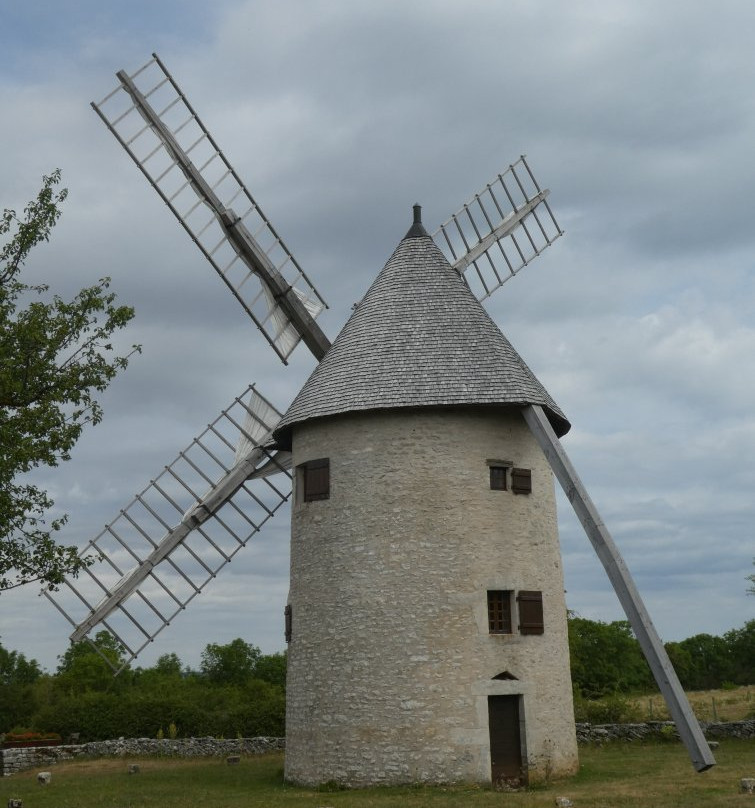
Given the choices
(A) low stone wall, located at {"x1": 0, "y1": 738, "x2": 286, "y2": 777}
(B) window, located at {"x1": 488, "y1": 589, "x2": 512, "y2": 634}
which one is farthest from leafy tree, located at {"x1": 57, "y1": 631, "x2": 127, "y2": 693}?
(B) window, located at {"x1": 488, "y1": 589, "x2": 512, "y2": 634}

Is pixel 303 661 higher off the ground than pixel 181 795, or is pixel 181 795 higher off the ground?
pixel 303 661

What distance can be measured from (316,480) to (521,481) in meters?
3.93

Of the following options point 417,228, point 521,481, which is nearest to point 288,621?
point 521,481

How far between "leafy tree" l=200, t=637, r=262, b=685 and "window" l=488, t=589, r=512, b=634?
32623 mm

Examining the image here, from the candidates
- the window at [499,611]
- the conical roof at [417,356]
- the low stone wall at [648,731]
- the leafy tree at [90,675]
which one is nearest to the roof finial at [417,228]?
the conical roof at [417,356]

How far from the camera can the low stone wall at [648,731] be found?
26156 mm

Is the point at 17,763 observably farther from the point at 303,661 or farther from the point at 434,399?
the point at 434,399

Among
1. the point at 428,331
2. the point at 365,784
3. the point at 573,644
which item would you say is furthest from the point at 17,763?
the point at 573,644

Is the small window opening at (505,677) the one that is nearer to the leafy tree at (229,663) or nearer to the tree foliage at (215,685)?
the tree foliage at (215,685)

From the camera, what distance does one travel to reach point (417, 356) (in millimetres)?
19375

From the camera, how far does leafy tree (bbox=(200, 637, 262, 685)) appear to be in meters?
49.4

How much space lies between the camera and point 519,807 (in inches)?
584

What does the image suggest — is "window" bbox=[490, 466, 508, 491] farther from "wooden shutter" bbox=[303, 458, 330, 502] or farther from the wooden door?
the wooden door

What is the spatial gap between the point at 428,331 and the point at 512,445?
2.81 metres
